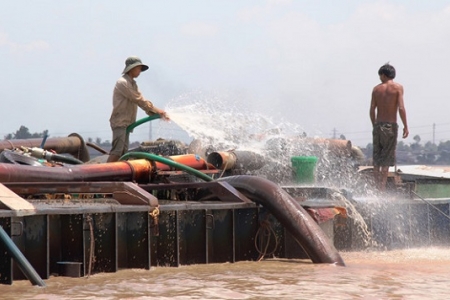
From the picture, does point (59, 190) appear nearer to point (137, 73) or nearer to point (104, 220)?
point (104, 220)

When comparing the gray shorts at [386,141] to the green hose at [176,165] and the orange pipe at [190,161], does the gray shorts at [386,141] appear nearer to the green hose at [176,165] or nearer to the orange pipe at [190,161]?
the orange pipe at [190,161]

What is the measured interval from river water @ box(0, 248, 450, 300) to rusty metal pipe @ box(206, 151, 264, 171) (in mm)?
3228

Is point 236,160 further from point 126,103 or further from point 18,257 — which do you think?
point 18,257

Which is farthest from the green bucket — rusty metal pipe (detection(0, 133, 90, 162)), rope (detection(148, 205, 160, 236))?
rope (detection(148, 205, 160, 236))

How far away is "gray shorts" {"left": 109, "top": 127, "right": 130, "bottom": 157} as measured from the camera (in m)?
17.2

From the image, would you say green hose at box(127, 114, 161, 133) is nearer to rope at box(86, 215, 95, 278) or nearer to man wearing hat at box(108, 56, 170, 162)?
man wearing hat at box(108, 56, 170, 162)

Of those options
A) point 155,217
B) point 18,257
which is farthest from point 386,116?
point 18,257

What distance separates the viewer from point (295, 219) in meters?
15.2

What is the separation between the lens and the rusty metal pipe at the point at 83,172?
14984 mm

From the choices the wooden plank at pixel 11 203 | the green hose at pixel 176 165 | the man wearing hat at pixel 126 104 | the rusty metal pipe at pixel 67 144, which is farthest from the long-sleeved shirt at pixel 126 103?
the wooden plank at pixel 11 203

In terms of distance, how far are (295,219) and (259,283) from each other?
7.89ft

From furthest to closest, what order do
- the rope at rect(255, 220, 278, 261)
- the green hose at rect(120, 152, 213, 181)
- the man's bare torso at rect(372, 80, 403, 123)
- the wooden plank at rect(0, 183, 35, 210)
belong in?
the man's bare torso at rect(372, 80, 403, 123), the green hose at rect(120, 152, 213, 181), the rope at rect(255, 220, 278, 261), the wooden plank at rect(0, 183, 35, 210)

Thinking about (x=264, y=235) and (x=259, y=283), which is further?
(x=264, y=235)

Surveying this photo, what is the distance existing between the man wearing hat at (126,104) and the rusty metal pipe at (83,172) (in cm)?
82
